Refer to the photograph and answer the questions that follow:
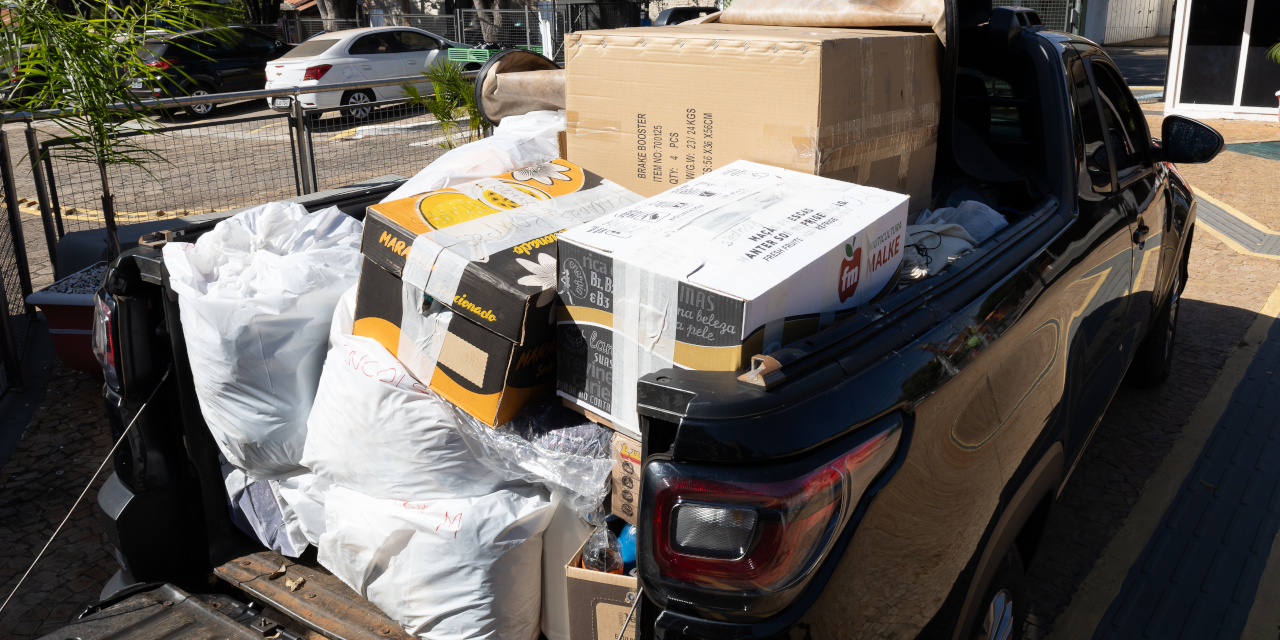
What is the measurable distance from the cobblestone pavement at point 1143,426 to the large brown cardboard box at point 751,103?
1.50m

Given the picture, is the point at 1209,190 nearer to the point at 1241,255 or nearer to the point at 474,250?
the point at 1241,255

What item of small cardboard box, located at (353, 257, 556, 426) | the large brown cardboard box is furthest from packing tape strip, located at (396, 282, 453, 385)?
the large brown cardboard box

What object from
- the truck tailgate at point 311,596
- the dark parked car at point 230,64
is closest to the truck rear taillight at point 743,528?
the truck tailgate at point 311,596

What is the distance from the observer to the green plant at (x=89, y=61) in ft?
13.4

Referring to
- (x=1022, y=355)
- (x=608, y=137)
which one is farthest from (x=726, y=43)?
(x=1022, y=355)

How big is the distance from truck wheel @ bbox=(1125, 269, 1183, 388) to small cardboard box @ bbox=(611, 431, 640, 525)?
142 inches

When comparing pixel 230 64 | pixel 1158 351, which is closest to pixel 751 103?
pixel 1158 351

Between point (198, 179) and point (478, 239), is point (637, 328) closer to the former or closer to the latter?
point (478, 239)

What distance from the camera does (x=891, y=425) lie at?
5.41 feet

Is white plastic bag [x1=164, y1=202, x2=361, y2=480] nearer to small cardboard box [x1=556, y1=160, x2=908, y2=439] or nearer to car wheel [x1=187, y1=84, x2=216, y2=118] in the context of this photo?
small cardboard box [x1=556, y1=160, x2=908, y2=439]

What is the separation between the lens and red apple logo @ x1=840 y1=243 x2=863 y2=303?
193 cm

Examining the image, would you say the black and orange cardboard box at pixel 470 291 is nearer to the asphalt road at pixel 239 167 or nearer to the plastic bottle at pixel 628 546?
the plastic bottle at pixel 628 546

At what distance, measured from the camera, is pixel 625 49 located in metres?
2.68

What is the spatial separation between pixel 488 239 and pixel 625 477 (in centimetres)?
66
